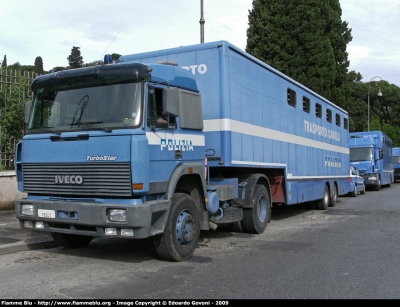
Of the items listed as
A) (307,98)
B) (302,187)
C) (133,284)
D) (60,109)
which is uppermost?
(307,98)

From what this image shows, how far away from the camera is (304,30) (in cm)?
2677

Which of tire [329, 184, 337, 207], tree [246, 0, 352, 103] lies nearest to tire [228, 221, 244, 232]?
tire [329, 184, 337, 207]

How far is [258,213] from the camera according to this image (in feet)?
30.9

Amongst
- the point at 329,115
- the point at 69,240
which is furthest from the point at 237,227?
the point at 329,115

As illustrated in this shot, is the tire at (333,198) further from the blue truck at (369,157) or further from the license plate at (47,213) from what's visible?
the license plate at (47,213)

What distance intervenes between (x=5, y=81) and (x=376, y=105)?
67661 millimetres

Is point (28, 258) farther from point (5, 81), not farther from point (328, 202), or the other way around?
point (328, 202)

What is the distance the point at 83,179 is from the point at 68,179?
0.28m

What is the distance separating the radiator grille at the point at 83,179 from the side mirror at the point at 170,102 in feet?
3.45

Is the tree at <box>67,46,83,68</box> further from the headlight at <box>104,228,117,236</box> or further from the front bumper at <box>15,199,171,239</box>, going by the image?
the headlight at <box>104,228,117,236</box>

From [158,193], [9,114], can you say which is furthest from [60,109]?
[9,114]

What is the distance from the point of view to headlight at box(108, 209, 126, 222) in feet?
18.9

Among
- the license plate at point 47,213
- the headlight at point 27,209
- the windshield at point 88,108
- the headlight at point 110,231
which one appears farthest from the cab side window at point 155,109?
the headlight at point 27,209

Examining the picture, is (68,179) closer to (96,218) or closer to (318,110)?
(96,218)
